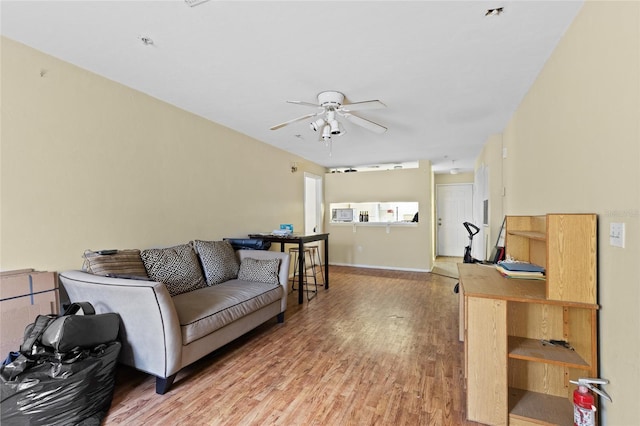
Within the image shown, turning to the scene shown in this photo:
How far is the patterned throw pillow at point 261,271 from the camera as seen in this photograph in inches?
124

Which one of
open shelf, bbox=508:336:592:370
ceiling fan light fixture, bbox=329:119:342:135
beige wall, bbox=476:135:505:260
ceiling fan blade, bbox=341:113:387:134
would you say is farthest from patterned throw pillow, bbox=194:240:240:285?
beige wall, bbox=476:135:505:260

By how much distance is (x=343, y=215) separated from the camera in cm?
684

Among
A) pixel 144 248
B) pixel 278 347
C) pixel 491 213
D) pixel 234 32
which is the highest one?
pixel 234 32

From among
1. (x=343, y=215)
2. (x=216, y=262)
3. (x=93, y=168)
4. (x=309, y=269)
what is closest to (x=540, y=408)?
(x=216, y=262)

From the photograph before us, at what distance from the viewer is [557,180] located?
6.44ft

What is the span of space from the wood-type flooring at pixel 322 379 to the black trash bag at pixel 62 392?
6.2 inches

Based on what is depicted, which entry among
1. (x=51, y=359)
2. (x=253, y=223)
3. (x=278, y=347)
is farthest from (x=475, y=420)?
(x=253, y=223)

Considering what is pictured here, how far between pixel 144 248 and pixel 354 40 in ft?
8.79

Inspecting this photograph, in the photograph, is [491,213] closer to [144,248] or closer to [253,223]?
[253,223]

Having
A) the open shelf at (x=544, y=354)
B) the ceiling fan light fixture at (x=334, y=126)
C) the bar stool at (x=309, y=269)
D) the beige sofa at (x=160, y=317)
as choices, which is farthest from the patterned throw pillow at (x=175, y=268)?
the open shelf at (x=544, y=354)

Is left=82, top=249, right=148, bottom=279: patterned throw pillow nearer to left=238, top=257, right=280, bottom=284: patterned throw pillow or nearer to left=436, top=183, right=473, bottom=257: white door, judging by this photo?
left=238, top=257, right=280, bottom=284: patterned throw pillow

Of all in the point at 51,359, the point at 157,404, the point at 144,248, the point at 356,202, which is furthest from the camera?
the point at 356,202

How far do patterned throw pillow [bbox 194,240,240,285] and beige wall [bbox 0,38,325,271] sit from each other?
38cm

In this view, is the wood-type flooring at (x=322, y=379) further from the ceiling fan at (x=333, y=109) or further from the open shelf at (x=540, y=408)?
the ceiling fan at (x=333, y=109)
